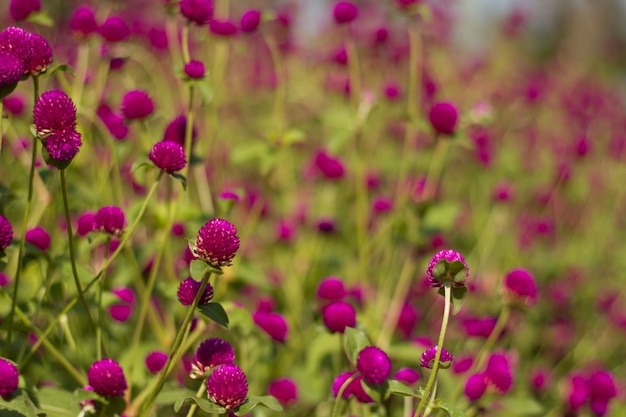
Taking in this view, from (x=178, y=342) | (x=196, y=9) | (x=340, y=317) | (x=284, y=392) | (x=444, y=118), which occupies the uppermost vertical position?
(x=196, y=9)

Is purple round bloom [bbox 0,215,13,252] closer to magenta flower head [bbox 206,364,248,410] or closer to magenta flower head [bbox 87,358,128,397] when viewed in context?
magenta flower head [bbox 87,358,128,397]

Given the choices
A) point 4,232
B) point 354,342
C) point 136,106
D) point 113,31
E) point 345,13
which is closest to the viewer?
point 4,232

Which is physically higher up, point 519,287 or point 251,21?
point 251,21

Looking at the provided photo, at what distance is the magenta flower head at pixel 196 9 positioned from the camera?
1.49 m

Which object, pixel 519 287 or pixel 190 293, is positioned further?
pixel 519 287

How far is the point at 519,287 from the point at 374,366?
550 mm

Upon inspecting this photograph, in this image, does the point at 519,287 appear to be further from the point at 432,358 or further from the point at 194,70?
the point at 194,70

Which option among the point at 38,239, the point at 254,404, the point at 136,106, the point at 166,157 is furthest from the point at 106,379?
the point at 136,106

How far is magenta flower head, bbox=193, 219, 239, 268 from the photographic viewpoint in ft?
3.32

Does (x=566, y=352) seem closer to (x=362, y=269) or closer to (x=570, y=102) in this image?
(x=362, y=269)

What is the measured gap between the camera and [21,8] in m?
1.59

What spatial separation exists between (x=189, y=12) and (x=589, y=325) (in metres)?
2.19

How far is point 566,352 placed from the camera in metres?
2.81

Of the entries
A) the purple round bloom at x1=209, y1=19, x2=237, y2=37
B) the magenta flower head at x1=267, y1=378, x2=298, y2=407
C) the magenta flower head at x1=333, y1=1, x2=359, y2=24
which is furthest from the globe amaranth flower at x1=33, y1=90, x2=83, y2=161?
the magenta flower head at x1=333, y1=1, x2=359, y2=24
